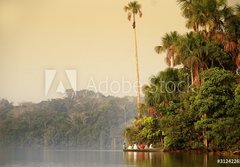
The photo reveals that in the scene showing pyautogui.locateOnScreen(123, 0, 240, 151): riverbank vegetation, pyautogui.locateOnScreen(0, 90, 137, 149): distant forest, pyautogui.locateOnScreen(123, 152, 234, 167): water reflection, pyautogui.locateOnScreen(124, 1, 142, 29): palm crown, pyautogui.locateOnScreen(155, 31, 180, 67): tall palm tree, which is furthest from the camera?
pyautogui.locateOnScreen(0, 90, 137, 149): distant forest

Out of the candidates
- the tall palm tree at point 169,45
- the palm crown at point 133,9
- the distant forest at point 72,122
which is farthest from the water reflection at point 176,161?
the distant forest at point 72,122

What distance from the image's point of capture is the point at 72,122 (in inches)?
2302

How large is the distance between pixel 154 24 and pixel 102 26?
7.85 metres

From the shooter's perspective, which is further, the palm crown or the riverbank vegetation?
the palm crown

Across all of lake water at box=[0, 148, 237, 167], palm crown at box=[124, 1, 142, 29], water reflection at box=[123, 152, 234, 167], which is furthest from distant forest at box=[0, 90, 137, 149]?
water reflection at box=[123, 152, 234, 167]

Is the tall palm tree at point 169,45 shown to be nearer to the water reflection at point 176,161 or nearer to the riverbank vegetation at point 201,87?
the riverbank vegetation at point 201,87

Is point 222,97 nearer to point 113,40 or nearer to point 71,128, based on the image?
point 113,40

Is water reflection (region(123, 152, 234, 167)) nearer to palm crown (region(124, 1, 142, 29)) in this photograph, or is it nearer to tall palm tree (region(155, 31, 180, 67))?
tall palm tree (region(155, 31, 180, 67))

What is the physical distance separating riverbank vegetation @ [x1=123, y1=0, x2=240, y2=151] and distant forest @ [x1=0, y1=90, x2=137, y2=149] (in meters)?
27.2

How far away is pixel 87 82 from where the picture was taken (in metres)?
57.4

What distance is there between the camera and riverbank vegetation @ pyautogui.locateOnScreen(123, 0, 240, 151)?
19516mm

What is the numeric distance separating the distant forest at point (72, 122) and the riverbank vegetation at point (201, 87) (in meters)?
27.2

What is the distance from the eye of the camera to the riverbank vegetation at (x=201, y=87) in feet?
64.0

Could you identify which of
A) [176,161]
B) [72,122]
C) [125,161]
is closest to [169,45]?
[125,161]
